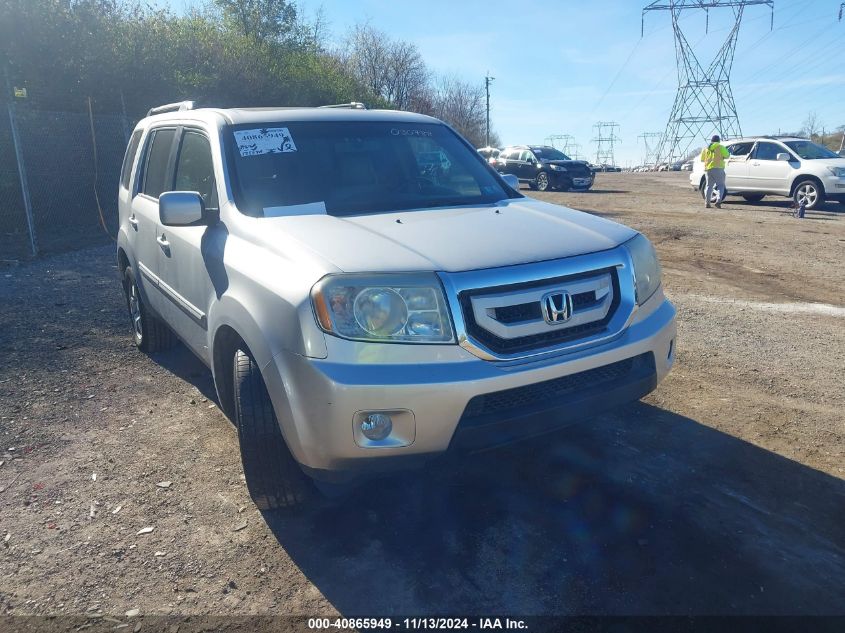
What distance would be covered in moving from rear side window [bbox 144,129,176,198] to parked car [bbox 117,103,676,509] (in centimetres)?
61

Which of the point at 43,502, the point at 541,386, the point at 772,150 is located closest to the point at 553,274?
the point at 541,386

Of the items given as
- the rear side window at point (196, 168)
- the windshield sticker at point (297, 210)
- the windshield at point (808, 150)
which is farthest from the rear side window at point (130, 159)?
the windshield at point (808, 150)

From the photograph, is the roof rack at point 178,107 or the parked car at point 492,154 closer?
the roof rack at point 178,107

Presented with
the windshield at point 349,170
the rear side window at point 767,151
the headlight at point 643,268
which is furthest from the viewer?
the rear side window at point 767,151

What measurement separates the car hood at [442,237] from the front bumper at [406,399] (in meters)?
0.38

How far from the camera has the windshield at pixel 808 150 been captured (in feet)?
50.5

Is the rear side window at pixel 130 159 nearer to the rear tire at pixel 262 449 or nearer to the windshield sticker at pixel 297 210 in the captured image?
the windshield sticker at pixel 297 210

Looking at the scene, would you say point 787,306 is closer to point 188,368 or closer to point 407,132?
point 407,132

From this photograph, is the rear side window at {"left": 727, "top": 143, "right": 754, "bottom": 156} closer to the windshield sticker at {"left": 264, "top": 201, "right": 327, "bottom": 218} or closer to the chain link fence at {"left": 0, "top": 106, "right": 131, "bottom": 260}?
the chain link fence at {"left": 0, "top": 106, "right": 131, "bottom": 260}

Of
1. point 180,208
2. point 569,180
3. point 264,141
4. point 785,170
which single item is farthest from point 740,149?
point 180,208

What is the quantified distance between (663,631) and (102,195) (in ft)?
44.3

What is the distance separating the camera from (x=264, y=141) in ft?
12.1

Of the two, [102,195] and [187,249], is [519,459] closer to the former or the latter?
[187,249]

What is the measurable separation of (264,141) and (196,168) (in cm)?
56
